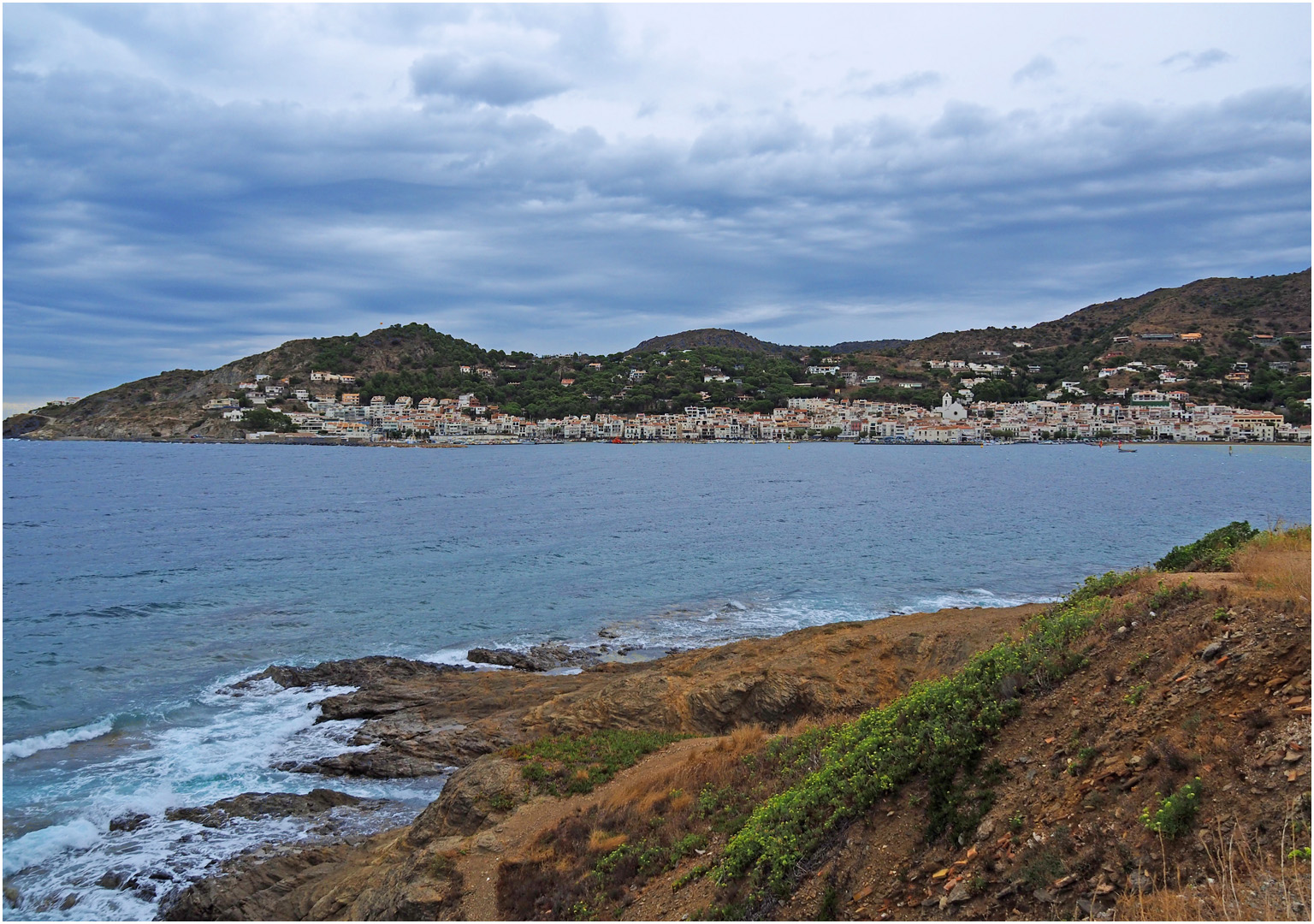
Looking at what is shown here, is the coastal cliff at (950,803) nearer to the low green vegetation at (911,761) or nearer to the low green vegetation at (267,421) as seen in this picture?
the low green vegetation at (911,761)

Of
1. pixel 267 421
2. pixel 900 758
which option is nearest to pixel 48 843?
pixel 900 758

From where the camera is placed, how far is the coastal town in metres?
151

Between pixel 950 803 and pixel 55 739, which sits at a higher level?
pixel 950 803

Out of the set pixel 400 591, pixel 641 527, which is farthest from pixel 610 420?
pixel 400 591

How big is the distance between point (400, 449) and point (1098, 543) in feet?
418

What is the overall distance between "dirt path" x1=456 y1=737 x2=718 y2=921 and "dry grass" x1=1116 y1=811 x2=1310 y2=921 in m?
6.18

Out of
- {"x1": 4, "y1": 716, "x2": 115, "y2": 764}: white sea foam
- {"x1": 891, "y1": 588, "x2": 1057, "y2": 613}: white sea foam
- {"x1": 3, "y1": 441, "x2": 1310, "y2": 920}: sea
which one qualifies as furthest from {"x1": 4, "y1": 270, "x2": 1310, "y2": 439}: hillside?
{"x1": 4, "y1": 716, "x2": 115, "y2": 764}: white sea foam

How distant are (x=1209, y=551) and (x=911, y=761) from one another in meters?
11.4

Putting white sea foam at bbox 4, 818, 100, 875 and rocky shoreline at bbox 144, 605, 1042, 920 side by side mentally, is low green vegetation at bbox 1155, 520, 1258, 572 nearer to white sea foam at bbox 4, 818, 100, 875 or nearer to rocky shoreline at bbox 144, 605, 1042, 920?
rocky shoreline at bbox 144, 605, 1042, 920

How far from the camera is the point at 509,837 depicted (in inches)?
366

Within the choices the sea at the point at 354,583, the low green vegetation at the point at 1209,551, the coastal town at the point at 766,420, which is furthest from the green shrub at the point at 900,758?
the coastal town at the point at 766,420

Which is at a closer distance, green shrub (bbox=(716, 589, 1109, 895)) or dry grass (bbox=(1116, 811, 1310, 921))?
dry grass (bbox=(1116, 811, 1310, 921))

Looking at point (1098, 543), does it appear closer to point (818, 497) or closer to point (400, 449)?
point (818, 497)

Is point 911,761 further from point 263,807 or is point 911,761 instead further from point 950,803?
point 263,807
